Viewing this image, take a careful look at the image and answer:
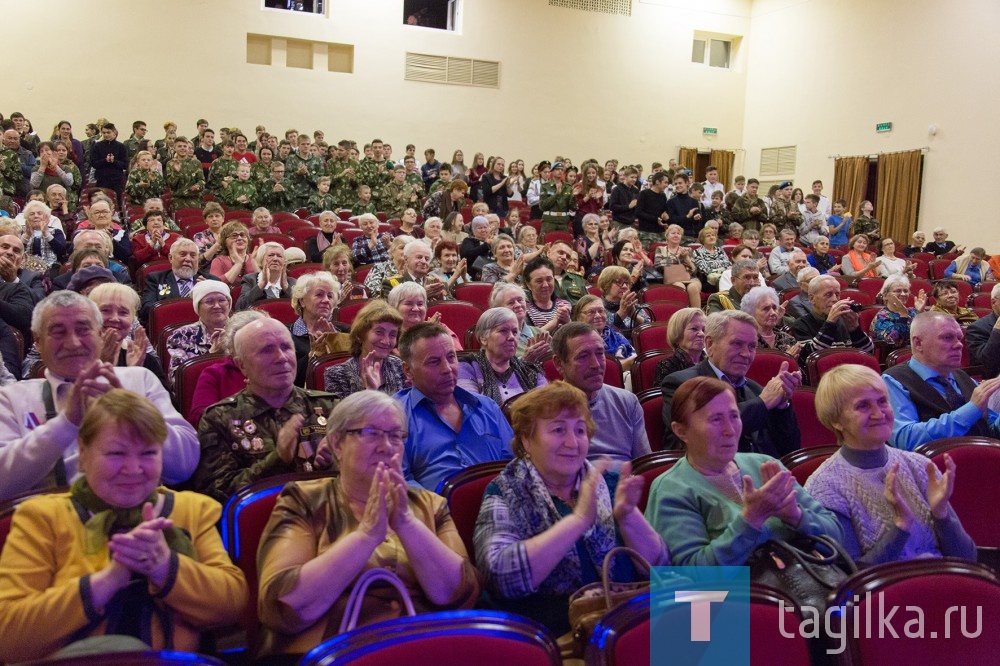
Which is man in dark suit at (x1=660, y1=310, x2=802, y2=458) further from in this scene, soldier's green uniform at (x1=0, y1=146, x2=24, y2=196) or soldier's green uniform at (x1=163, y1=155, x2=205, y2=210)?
soldier's green uniform at (x1=0, y1=146, x2=24, y2=196)

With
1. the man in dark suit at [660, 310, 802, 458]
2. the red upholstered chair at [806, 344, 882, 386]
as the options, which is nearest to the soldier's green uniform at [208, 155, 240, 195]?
the red upholstered chair at [806, 344, 882, 386]

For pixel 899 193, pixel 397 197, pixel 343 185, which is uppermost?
pixel 899 193

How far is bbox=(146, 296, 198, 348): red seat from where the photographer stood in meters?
4.32

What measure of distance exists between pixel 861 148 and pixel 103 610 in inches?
581

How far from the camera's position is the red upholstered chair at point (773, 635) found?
1562 millimetres

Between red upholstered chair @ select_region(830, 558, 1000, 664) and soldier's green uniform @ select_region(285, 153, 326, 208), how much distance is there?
367 inches

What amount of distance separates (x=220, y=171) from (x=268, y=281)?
547 centimetres

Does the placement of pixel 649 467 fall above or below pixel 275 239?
below

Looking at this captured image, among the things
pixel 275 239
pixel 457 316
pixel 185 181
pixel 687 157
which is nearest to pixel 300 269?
pixel 457 316

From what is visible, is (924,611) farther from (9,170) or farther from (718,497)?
(9,170)

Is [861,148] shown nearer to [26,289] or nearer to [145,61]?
[145,61]

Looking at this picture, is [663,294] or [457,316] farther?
[663,294]

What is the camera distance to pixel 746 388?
305cm

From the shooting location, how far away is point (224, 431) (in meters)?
2.29
